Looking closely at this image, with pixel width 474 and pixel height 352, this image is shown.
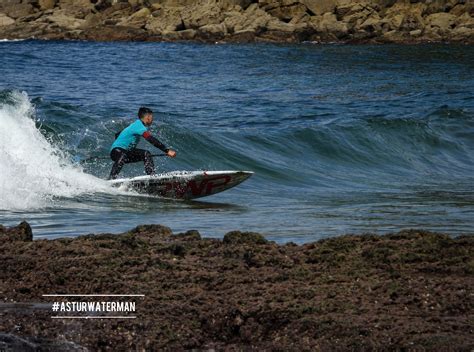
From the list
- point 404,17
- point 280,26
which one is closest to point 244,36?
point 280,26

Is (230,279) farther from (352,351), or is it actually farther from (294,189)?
(294,189)

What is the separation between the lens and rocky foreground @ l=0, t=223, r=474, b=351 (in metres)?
5.46

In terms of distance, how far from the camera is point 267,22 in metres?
54.2

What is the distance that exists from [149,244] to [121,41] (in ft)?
157

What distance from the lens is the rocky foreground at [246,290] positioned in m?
5.46

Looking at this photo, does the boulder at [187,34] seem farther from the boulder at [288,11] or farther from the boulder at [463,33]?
the boulder at [463,33]

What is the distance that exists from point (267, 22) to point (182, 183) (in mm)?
42453

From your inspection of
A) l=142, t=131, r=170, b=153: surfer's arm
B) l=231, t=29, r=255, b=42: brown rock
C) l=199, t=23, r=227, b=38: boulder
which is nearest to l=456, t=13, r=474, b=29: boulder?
l=231, t=29, r=255, b=42: brown rock

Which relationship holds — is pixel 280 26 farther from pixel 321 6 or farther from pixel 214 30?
pixel 214 30

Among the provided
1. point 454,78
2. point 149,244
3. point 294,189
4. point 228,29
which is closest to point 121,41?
point 228,29

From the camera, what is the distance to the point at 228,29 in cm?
5388

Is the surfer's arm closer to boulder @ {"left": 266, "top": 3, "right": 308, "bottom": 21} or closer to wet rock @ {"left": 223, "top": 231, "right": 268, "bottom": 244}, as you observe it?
wet rock @ {"left": 223, "top": 231, "right": 268, "bottom": 244}

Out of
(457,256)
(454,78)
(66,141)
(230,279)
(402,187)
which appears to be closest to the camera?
(230,279)

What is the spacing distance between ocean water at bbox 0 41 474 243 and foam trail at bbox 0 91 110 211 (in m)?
0.03
